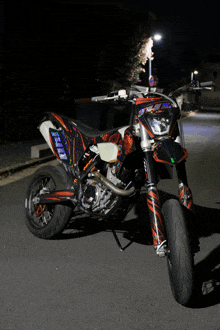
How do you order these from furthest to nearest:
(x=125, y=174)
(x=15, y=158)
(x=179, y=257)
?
(x=15, y=158)
(x=125, y=174)
(x=179, y=257)

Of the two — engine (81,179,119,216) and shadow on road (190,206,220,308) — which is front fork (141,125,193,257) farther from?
engine (81,179,119,216)

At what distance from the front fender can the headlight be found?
10cm

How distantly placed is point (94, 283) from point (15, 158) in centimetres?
728

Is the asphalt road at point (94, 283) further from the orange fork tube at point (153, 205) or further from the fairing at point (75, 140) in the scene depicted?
the fairing at point (75, 140)

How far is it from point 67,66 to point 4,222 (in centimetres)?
1208

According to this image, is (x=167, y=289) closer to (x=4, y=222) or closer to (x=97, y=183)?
(x=97, y=183)

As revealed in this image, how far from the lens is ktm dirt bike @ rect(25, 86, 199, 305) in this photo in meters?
3.47

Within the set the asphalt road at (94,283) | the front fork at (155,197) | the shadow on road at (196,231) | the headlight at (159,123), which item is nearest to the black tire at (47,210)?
the asphalt road at (94,283)

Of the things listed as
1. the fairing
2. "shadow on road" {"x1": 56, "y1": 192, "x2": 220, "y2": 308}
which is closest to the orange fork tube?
the fairing

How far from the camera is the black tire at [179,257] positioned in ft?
11.0

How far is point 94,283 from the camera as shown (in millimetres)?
3961

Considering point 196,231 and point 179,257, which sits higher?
point 179,257

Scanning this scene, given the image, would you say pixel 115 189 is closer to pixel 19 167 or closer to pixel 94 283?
pixel 94 283

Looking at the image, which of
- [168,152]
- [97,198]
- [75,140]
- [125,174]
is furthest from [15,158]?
[168,152]
